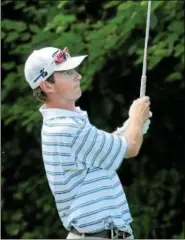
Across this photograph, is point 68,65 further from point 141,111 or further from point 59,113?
point 141,111

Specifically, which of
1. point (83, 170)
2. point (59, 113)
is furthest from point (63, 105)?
point (83, 170)

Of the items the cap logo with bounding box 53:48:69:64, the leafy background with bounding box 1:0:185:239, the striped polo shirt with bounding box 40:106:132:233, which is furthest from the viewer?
the leafy background with bounding box 1:0:185:239

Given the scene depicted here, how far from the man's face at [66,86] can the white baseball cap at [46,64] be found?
0.03 metres

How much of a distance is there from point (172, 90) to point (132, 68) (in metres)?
0.28

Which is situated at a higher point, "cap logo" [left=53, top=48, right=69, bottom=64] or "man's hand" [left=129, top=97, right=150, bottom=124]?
"cap logo" [left=53, top=48, right=69, bottom=64]

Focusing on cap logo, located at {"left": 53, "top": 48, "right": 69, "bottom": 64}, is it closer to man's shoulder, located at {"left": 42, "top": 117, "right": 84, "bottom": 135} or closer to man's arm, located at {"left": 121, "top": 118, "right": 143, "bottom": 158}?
man's shoulder, located at {"left": 42, "top": 117, "right": 84, "bottom": 135}

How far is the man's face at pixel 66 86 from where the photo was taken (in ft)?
12.3

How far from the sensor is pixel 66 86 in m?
3.74

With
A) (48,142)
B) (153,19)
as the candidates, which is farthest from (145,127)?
(153,19)

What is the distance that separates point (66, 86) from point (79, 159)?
0.90 ft

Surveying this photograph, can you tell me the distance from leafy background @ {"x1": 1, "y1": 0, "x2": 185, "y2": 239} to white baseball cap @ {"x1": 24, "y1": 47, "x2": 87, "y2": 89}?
7.87 feet

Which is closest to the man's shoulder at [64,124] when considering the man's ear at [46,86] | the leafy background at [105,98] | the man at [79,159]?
the man at [79,159]

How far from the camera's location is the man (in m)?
3.66

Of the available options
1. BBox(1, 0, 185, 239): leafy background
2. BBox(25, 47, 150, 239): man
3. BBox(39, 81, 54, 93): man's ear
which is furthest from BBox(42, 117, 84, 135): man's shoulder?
BBox(1, 0, 185, 239): leafy background
